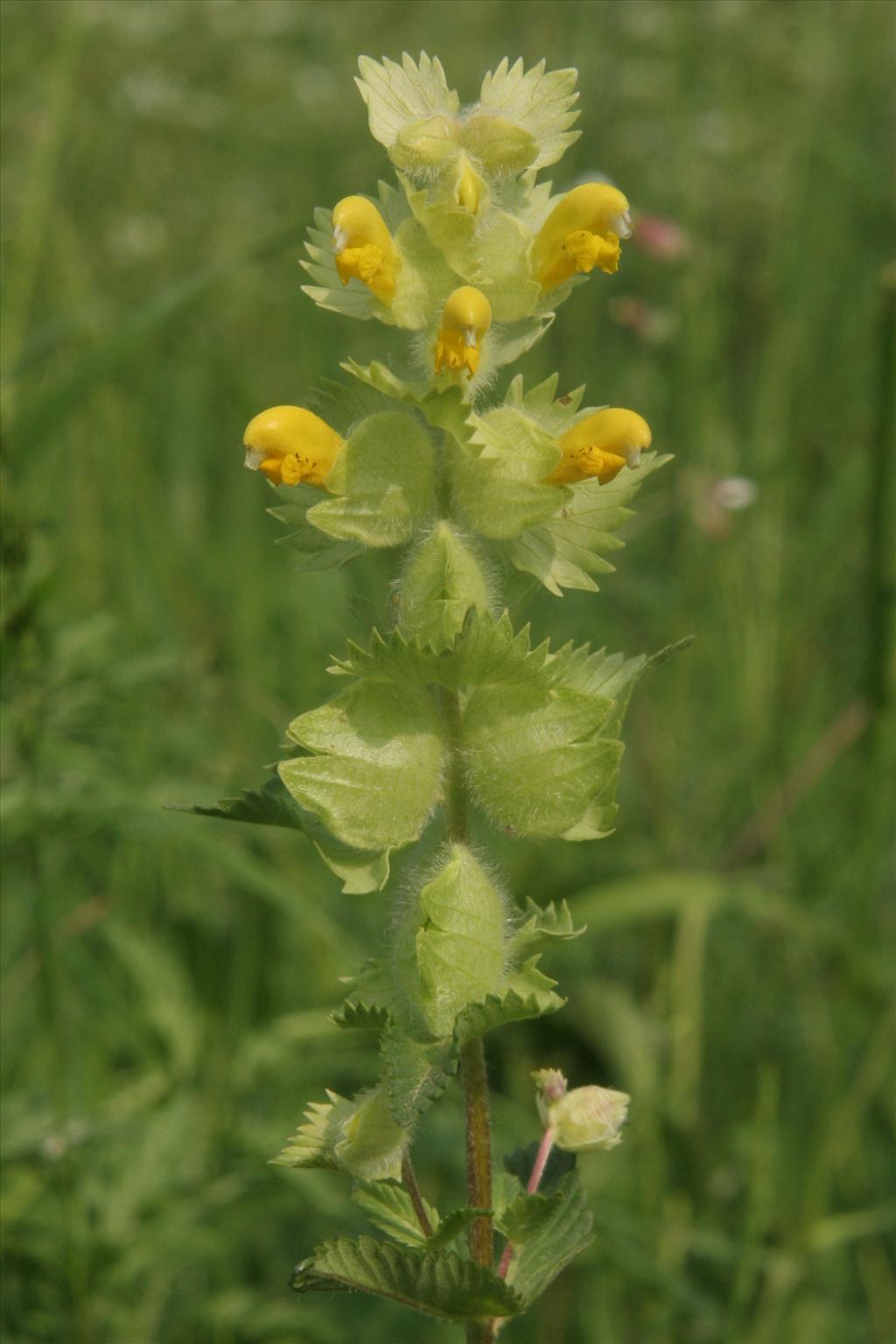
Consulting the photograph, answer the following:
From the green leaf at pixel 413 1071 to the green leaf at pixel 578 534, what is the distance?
40cm

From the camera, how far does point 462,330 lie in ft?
3.53

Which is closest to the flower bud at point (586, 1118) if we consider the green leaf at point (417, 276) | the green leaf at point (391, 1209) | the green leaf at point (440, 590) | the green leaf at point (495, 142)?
the green leaf at point (391, 1209)

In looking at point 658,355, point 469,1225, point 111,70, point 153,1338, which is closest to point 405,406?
point 469,1225

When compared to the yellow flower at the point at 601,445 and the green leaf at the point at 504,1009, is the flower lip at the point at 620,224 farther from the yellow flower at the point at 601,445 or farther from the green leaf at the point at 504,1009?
the green leaf at the point at 504,1009

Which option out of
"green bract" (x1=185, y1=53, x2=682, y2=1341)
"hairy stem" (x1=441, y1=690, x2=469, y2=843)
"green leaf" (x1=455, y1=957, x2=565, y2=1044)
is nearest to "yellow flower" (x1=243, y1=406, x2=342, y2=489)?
"green bract" (x1=185, y1=53, x2=682, y2=1341)

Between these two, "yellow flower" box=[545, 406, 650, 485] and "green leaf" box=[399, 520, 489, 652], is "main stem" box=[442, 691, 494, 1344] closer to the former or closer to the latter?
"green leaf" box=[399, 520, 489, 652]

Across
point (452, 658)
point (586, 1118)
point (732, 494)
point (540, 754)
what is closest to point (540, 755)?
point (540, 754)

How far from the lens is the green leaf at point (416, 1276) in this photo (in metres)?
0.98

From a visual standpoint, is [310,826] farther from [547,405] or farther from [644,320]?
[644,320]

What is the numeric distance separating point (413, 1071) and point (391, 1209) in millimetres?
184

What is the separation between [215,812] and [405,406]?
0.39 meters

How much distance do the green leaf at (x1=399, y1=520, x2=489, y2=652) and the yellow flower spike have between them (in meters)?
0.13

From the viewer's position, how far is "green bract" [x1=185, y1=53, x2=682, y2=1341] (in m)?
1.04

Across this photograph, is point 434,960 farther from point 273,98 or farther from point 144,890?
point 273,98
